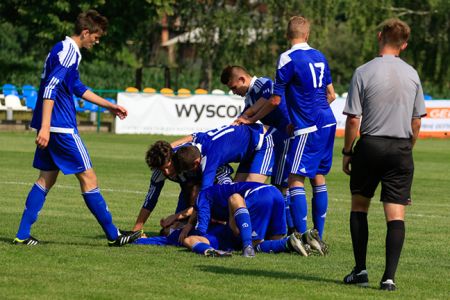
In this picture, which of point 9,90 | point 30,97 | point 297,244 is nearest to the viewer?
point 297,244

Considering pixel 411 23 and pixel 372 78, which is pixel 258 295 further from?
pixel 411 23

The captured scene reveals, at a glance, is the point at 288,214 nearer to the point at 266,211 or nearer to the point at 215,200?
the point at 266,211

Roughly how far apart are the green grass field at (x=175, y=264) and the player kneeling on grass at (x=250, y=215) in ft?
0.59

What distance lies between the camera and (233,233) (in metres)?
10.9

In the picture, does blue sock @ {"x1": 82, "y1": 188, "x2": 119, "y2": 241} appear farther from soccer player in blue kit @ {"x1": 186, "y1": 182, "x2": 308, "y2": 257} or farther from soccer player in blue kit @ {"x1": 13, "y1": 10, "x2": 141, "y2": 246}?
soccer player in blue kit @ {"x1": 186, "y1": 182, "x2": 308, "y2": 257}

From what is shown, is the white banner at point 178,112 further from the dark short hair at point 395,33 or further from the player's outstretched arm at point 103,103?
the dark short hair at point 395,33

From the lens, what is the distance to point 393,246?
8617mm

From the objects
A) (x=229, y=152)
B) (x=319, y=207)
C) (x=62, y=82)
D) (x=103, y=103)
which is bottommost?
(x=319, y=207)

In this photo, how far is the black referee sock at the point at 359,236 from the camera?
8852mm

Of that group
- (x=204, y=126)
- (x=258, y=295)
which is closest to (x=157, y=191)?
(x=258, y=295)

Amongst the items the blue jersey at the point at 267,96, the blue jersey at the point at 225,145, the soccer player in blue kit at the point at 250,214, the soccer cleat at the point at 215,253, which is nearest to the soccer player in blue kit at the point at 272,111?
the blue jersey at the point at 267,96

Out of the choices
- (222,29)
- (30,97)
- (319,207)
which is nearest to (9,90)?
(30,97)

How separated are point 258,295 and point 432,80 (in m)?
51.5

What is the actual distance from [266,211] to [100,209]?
1.52 m
